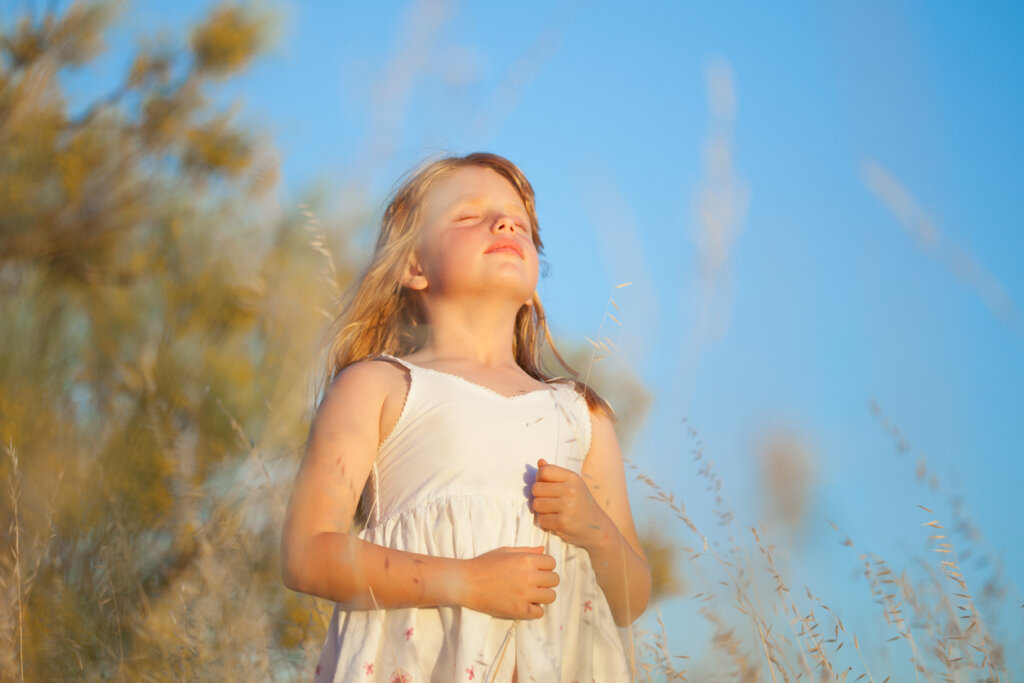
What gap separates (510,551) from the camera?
1.11 m

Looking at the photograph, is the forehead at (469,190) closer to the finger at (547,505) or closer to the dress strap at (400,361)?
the dress strap at (400,361)

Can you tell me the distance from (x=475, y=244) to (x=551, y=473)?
39 cm

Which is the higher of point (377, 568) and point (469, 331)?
point (469, 331)

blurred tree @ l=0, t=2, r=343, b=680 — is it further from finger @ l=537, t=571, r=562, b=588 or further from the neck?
finger @ l=537, t=571, r=562, b=588

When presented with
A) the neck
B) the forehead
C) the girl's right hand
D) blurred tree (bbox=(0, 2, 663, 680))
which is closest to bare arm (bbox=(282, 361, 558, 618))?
the girl's right hand

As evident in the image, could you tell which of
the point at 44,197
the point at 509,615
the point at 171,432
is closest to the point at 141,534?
the point at 171,432

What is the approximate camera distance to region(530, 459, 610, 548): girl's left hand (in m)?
1.16

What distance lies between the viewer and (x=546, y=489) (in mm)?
1166

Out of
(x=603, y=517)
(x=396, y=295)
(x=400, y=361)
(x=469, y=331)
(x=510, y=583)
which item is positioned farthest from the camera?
(x=396, y=295)

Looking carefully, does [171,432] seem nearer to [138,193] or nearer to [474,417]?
[138,193]

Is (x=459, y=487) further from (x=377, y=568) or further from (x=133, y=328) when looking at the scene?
(x=133, y=328)

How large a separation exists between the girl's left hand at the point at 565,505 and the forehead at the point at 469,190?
497 mm

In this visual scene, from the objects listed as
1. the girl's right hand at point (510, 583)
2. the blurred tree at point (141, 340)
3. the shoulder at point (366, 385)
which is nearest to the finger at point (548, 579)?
the girl's right hand at point (510, 583)

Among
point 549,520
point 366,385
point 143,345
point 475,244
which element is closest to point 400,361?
point 366,385
